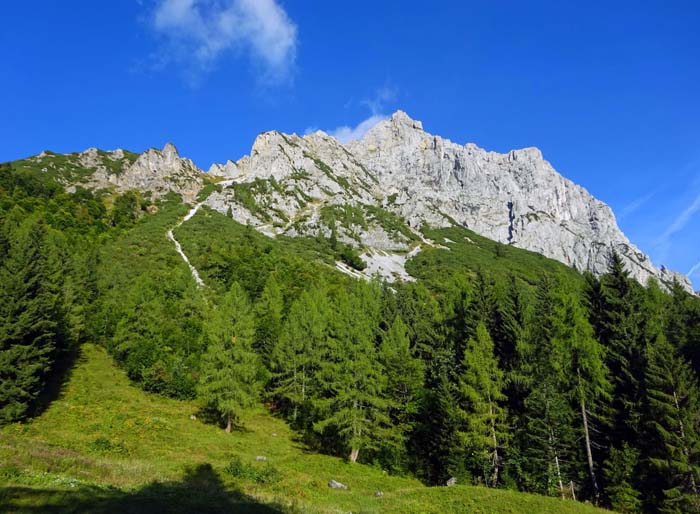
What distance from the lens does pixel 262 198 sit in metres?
191

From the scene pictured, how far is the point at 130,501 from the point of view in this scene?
13.6 m

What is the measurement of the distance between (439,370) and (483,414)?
25.2 ft

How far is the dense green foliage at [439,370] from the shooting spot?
30953 mm

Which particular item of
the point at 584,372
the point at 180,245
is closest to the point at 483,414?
the point at 584,372

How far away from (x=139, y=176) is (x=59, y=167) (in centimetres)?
3282

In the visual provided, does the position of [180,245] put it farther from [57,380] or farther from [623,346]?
[623,346]

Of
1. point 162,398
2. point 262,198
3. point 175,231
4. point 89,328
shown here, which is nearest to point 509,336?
point 162,398

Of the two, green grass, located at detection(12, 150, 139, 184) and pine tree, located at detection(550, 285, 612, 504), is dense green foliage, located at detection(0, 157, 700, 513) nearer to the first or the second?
pine tree, located at detection(550, 285, 612, 504)

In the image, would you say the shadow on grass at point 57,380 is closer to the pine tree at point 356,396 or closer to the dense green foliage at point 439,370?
the dense green foliage at point 439,370

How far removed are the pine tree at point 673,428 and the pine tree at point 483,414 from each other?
10260 mm

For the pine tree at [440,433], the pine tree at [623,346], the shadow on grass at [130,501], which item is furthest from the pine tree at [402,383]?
the shadow on grass at [130,501]

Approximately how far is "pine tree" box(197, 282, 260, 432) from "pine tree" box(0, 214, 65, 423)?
44.3 ft

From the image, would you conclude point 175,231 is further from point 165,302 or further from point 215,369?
point 215,369

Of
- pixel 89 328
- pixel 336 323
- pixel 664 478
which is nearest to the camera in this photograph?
pixel 664 478
